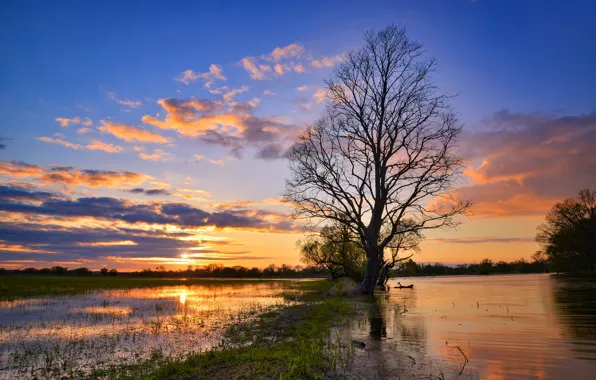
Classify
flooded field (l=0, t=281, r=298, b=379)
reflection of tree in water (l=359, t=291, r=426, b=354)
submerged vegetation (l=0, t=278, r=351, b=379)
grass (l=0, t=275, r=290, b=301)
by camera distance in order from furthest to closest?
grass (l=0, t=275, r=290, b=301), reflection of tree in water (l=359, t=291, r=426, b=354), flooded field (l=0, t=281, r=298, b=379), submerged vegetation (l=0, t=278, r=351, b=379)

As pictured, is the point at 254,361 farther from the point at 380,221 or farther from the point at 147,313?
the point at 380,221

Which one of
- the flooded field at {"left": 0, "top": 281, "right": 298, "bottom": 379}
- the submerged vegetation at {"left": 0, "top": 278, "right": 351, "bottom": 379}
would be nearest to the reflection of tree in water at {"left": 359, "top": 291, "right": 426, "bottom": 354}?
the submerged vegetation at {"left": 0, "top": 278, "right": 351, "bottom": 379}

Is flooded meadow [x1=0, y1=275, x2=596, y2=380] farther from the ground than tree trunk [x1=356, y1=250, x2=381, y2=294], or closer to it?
closer to it

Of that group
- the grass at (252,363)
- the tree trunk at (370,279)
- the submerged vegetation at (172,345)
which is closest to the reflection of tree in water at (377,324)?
the submerged vegetation at (172,345)

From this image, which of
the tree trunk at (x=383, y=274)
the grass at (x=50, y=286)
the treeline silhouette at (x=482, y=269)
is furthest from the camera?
the treeline silhouette at (x=482, y=269)

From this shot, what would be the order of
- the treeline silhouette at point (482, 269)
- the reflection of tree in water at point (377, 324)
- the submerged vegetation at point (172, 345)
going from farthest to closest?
1. the treeline silhouette at point (482, 269)
2. the reflection of tree in water at point (377, 324)
3. the submerged vegetation at point (172, 345)

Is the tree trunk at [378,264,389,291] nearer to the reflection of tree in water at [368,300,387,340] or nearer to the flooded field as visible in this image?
the reflection of tree in water at [368,300,387,340]

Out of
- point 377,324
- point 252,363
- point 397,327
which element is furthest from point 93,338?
point 397,327

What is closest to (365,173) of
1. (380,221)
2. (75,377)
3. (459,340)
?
(380,221)

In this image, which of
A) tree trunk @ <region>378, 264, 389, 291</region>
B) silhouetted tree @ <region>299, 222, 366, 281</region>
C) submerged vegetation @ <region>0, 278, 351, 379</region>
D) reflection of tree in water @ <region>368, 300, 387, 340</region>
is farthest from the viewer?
silhouetted tree @ <region>299, 222, 366, 281</region>

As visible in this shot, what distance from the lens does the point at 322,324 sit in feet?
50.6

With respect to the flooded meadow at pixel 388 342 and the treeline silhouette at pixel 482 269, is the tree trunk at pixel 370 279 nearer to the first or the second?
the flooded meadow at pixel 388 342

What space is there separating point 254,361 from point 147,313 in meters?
16.5

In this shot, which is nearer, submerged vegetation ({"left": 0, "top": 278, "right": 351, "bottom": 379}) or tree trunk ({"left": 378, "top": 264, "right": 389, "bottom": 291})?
submerged vegetation ({"left": 0, "top": 278, "right": 351, "bottom": 379})
